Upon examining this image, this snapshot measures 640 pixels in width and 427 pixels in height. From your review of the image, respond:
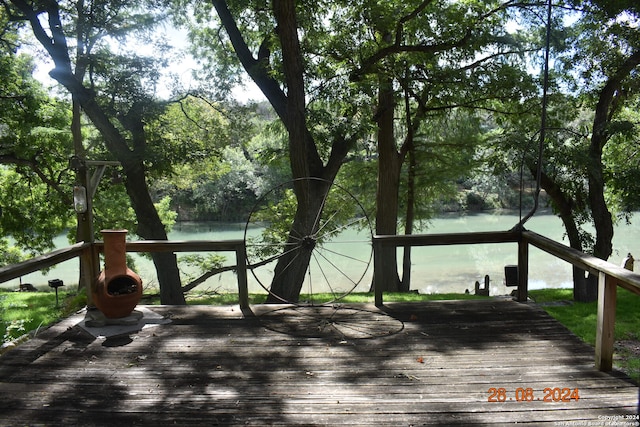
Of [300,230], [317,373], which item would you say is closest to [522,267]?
[317,373]

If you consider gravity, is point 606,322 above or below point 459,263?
above

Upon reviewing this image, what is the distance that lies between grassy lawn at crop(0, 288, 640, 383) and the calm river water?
3.85 metres

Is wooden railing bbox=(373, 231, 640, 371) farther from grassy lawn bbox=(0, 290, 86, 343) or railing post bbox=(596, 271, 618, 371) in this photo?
grassy lawn bbox=(0, 290, 86, 343)

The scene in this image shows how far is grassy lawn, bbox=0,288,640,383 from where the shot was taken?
6.05 m

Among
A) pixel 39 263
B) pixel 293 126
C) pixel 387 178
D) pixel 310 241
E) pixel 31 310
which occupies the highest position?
pixel 293 126

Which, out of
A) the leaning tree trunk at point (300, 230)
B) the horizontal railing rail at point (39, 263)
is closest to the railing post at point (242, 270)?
the horizontal railing rail at point (39, 263)

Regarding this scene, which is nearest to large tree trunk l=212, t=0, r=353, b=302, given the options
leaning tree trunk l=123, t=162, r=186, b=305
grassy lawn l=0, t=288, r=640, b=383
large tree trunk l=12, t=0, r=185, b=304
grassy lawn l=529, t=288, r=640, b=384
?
grassy lawn l=0, t=288, r=640, b=383

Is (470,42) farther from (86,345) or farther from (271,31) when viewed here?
(86,345)

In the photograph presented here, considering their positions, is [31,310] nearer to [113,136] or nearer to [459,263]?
[113,136]

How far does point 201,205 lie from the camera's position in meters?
28.1

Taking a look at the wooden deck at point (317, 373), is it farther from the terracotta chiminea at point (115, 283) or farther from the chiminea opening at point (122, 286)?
the chiminea opening at point (122, 286)

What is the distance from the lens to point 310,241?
496cm

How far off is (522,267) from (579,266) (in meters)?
1.29

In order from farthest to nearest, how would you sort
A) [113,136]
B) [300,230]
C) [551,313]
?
[113,136] < [551,313] < [300,230]
